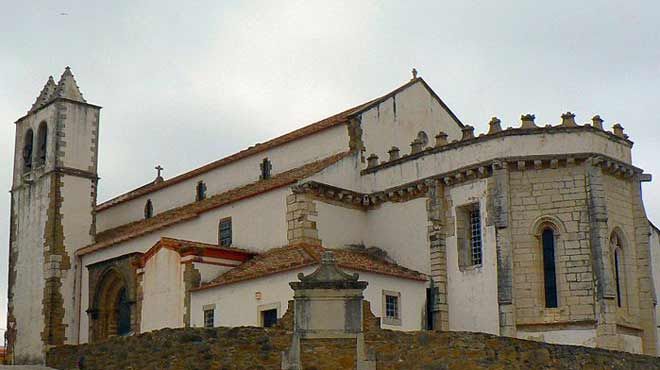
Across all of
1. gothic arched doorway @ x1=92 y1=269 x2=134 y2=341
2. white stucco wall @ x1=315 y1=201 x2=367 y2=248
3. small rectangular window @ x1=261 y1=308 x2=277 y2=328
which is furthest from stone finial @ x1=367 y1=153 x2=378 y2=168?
gothic arched doorway @ x1=92 y1=269 x2=134 y2=341

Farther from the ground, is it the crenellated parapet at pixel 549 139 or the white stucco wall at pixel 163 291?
the crenellated parapet at pixel 549 139

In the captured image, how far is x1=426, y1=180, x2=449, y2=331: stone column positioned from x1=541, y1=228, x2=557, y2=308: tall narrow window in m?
3.31

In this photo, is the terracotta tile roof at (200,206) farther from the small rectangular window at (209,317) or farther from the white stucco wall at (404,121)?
the small rectangular window at (209,317)

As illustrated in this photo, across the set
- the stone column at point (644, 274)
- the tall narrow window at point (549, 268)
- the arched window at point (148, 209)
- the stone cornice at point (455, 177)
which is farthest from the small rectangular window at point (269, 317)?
the arched window at point (148, 209)

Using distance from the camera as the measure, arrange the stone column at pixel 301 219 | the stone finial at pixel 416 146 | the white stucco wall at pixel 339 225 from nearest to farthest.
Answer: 1. the stone column at pixel 301 219
2. the white stucco wall at pixel 339 225
3. the stone finial at pixel 416 146

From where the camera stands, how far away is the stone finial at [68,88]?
4491 cm

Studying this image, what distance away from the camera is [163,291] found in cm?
3381

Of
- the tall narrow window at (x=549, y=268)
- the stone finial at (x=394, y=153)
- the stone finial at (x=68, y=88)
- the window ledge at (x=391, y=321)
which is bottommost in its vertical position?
the window ledge at (x=391, y=321)

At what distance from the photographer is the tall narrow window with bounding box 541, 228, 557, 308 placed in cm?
3114

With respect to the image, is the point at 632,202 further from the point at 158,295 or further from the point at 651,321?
the point at 158,295

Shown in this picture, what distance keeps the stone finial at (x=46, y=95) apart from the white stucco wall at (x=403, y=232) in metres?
17.6

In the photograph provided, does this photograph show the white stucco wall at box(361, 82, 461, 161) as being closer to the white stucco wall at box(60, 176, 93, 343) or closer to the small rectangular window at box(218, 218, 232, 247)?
the small rectangular window at box(218, 218, 232, 247)

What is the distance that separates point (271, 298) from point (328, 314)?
330 inches

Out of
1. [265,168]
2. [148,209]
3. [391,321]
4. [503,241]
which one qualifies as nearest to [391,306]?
[391,321]
